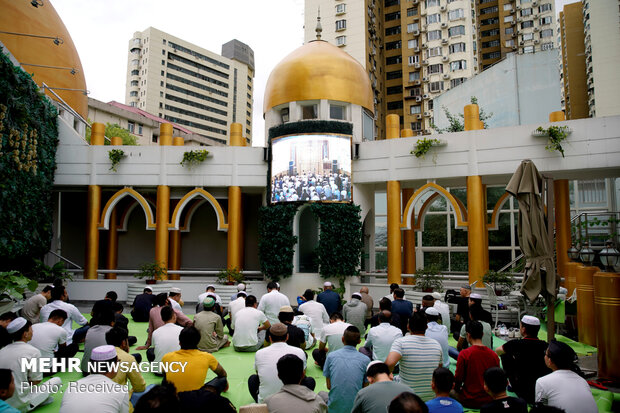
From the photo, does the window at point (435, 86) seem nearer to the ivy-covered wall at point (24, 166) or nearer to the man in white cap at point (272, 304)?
the ivy-covered wall at point (24, 166)

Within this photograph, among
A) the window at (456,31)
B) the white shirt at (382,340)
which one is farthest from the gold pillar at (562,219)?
the window at (456,31)

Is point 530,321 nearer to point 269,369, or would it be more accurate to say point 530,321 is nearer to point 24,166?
point 269,369

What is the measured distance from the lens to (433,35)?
44.5m

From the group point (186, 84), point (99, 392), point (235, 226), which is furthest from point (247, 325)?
point (186, 84)

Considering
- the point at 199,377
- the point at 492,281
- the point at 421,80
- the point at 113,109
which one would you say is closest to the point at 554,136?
the point at 492,281

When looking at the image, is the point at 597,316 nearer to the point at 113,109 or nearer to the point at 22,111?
the point at 22,111

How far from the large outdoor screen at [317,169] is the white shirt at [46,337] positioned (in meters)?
9.59

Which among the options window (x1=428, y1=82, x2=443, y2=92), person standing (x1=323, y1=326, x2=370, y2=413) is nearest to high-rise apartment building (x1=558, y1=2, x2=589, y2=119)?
window (x1=428, y1=82, x2=443, y2=92)

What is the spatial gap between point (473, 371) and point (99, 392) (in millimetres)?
3921

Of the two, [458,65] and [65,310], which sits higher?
[458,65]

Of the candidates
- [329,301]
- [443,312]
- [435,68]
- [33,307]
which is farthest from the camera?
[435,68]

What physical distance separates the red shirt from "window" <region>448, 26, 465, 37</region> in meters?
43.9

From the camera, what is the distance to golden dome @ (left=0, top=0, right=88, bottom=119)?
54.7 ft

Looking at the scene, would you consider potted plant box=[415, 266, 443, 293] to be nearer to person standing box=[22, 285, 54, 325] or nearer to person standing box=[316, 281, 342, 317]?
person standing box=[316, 281, 342, 317]
